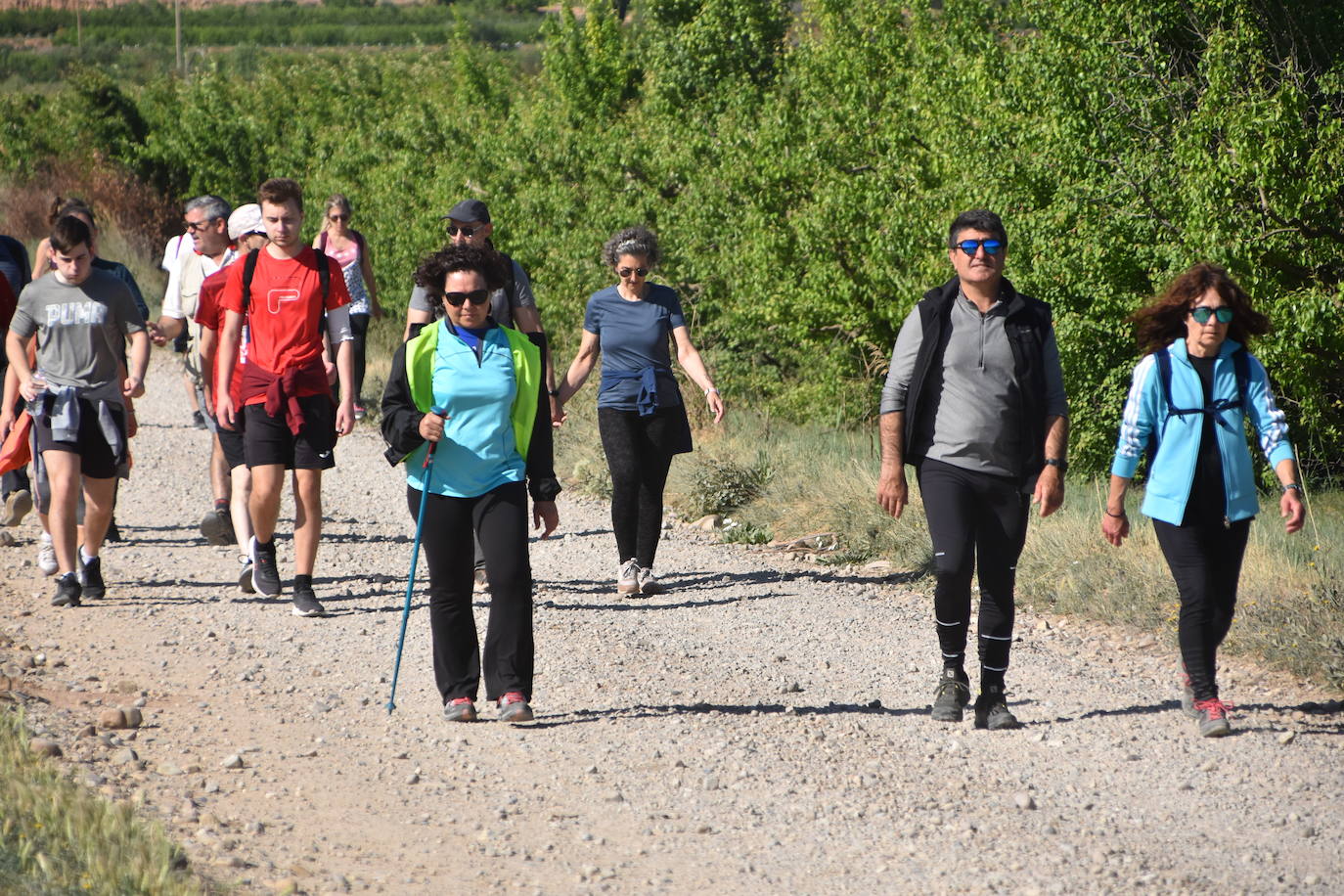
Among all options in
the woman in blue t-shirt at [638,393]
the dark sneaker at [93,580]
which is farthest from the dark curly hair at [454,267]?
the dark sneaker at [93,580]

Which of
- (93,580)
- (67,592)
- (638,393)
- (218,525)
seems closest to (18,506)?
(218,525)

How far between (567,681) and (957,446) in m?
2.00

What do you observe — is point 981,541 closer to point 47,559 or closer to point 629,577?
point 629,577

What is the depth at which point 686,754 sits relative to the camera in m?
5.51

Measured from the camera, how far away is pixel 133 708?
5.96m

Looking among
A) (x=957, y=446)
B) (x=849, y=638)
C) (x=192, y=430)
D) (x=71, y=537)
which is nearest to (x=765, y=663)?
(x=849, y=638)

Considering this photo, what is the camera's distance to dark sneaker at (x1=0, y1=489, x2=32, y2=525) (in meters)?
Answer: 9.34

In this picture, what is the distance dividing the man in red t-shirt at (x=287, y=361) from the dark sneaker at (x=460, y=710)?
1.93m

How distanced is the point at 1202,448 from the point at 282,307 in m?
4.28

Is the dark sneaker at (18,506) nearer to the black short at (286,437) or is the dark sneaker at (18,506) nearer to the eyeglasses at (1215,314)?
the black short at (286,437)

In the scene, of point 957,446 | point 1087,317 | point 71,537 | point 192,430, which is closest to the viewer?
point 957,446

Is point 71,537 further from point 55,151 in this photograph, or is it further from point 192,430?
point 55,151

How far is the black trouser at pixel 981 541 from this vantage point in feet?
18.6

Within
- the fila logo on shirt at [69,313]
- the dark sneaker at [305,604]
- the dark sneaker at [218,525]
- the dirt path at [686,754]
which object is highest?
the fila logo on shirt at [69,313]
